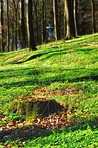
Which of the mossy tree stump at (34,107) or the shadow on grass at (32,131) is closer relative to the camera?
the shadow on grass at (32,131)

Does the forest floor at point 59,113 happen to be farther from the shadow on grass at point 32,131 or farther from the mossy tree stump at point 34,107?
the mossy tree stump at point 34,107

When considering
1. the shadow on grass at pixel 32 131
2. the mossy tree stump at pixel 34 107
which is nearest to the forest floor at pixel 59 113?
the shadow on grass at pixel 32 131

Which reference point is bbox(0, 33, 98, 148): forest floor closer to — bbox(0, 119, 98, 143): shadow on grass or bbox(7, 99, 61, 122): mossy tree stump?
bbox(0, 119, 98, 143): shadow on grass

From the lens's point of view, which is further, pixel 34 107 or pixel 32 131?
pixel 34 107

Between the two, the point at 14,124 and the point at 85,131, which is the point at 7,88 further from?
the point at 85,131

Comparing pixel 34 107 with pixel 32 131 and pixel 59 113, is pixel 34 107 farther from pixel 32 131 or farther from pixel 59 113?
pixel 32 131

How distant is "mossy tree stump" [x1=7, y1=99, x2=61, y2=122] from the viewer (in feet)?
22.0

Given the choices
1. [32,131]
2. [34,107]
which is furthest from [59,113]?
[32,131]

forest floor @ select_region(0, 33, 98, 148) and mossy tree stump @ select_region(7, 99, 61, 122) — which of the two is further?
mossy tree stump @ select_region(7, 99, 61, 122)

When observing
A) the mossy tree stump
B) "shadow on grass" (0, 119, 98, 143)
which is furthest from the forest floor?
the mossy tree stump

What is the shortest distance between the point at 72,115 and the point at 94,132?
6.36 ft

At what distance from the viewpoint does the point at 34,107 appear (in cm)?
678

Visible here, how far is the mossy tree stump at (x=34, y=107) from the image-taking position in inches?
264

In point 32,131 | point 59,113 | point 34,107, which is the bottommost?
point 32,131
